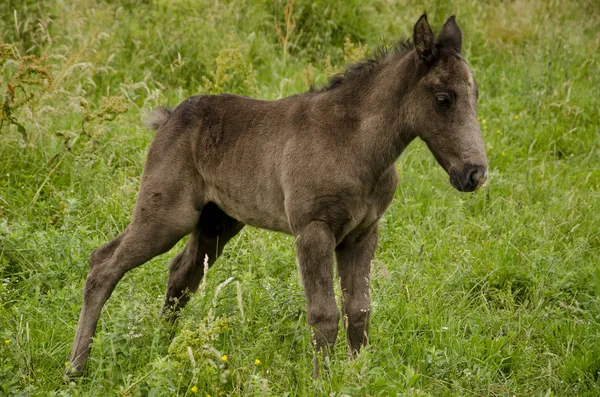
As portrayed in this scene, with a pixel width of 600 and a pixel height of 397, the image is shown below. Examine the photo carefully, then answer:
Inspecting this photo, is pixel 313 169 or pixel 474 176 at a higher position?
pixel 474 176

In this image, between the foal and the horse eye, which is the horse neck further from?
the horse eye

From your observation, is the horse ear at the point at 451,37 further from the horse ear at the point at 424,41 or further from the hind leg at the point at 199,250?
the hind leg at the point at 199,250

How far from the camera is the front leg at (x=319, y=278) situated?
179 inches

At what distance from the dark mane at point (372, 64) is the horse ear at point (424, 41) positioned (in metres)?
0.28

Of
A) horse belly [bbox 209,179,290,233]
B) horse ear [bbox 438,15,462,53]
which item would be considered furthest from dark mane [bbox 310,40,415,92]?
horse belly [bbox 209,179,290,233]

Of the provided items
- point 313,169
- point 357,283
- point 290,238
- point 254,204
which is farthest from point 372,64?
point 290,238

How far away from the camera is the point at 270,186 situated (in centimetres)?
491

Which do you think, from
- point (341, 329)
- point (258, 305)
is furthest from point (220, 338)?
point (341, 329)

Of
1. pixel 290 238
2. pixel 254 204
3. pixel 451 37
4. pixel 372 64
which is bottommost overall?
pixel 290 238

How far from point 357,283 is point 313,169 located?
2.56 feet

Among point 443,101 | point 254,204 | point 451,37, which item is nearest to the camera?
point 443,101

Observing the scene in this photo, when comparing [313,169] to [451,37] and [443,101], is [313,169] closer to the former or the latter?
[443,101]

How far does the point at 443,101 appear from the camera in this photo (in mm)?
4418

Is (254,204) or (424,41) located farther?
(254,204)
